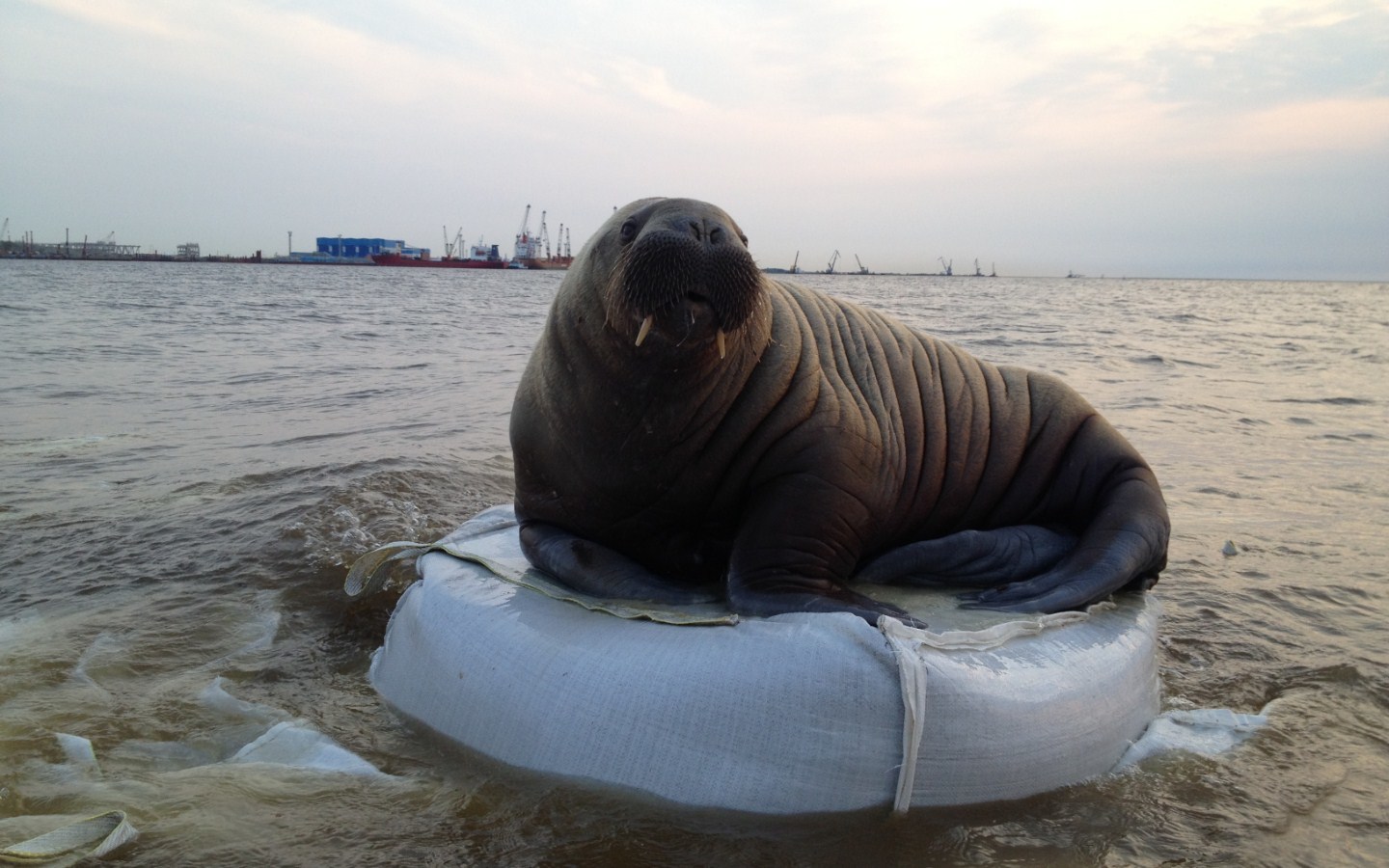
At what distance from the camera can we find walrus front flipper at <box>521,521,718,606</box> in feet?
12.1

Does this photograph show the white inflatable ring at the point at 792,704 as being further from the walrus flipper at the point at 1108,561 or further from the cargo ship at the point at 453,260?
the cargo ship at the point at 453,260

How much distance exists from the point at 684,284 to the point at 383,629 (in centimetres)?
229

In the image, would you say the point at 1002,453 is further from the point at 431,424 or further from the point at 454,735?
the point at 431,424

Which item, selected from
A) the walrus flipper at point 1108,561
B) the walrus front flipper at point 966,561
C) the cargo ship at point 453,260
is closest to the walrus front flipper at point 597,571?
the walrus front flipper at point 966,561

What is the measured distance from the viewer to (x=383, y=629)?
454 centimetres

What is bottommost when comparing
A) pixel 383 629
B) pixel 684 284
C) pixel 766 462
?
pixel 383 629

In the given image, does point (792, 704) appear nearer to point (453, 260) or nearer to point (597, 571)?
point (597, 571)

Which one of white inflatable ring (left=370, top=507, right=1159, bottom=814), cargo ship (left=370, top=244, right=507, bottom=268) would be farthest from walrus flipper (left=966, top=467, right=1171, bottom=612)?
cargo ship (left=370, top=244, right=507, bottom=268)

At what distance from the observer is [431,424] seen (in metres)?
10.1

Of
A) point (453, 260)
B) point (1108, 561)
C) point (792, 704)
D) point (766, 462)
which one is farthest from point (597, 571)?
point (453, 260)

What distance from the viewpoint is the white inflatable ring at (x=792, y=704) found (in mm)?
2875

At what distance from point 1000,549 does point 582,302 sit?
1922 mm

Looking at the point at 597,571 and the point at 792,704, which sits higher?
the point at 597,571

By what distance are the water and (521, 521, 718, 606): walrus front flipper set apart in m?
0.77
